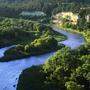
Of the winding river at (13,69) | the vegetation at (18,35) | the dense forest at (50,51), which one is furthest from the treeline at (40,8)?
the winding river at (13,69)

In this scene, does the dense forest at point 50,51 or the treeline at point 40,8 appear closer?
the dense forest at point 50,51

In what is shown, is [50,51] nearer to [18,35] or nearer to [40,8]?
[18,35]

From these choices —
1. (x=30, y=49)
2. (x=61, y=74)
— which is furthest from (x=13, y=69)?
(x=30, y=49)

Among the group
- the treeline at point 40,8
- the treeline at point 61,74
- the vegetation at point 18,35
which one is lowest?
the treeline at point 40,8

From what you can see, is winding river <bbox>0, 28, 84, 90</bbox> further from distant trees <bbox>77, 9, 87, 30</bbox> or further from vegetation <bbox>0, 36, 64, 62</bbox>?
distant trees <bbox>77, 9, 87, 30</bbox>

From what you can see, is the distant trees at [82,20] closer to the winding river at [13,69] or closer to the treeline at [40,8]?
the treeline at [40,8]

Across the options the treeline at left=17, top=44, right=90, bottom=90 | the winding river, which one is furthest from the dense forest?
the winding river

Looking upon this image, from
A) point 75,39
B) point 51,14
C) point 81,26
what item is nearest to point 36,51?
point 75,39

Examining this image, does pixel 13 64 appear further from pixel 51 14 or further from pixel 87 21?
pixel 51 14

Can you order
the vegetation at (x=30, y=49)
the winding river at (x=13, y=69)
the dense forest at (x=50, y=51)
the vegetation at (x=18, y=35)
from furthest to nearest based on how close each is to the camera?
the vegetation at (x=18, y=35), the vegetation at (x=30, y=49), the winding river at (x=13, y=69), the dense forest at (x=50, y=51)
